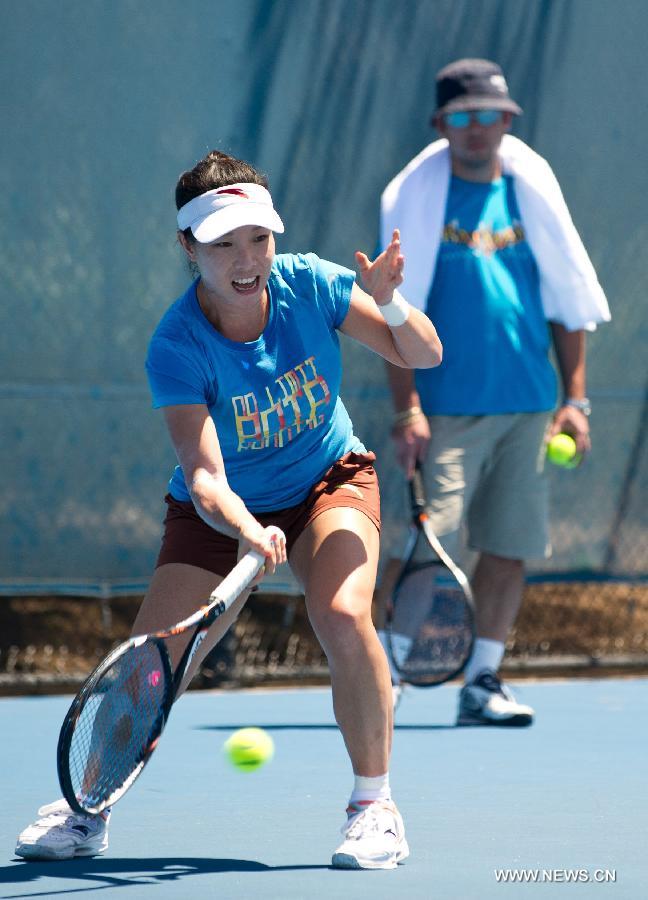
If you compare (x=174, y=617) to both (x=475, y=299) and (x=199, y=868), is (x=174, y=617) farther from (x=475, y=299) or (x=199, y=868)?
(x=475, y=299)

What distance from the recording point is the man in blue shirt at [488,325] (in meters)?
5.24

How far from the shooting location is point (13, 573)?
219 inches

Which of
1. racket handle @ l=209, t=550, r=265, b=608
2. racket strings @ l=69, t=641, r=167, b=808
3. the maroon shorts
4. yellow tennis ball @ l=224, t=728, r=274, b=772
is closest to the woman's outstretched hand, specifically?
the maroon shorts

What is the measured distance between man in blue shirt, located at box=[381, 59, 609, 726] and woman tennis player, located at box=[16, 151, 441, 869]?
5.06 ft

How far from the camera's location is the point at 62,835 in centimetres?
340

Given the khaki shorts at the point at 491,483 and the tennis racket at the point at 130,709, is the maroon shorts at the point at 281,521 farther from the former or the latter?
the khaki shorts at the point at 491,483

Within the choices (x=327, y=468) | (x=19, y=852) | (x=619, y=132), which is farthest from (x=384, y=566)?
(x=19, y=852)

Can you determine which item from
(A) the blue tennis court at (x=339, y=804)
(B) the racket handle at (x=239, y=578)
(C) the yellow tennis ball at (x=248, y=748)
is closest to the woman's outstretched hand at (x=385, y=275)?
(B) the racket handle at (x=239, y=578)

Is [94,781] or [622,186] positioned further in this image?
[622,186]

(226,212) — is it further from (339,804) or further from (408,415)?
(408,415)

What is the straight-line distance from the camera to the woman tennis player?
3328 millimetres

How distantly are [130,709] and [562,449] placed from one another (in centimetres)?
242

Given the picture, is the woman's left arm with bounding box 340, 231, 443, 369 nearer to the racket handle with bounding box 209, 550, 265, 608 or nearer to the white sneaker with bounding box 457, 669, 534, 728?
the racket handle with bounding box 209, 550, 265, 608

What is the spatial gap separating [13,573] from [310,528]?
224cm
